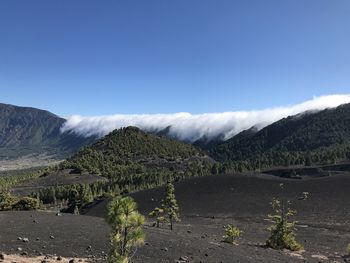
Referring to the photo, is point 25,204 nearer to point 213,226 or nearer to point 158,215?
point 158,215

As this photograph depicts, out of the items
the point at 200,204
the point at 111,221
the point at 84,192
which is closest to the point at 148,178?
the point at 84,192

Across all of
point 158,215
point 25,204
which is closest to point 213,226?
point 158,215

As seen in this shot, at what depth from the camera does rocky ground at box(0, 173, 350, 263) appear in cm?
3553

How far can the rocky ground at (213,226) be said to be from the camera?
35.5 m

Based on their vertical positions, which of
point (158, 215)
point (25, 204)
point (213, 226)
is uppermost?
point (25, 204)

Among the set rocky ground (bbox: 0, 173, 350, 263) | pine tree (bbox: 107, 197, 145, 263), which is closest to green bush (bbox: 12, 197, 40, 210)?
rocky ground (bbox: 0, 173, 350, 263)

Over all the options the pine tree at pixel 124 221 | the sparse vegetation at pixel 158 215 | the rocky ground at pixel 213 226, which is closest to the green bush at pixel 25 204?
the rocky ground at pixel 213 226

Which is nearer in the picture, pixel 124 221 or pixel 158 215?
pixel 124 221

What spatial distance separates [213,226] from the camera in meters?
79.1

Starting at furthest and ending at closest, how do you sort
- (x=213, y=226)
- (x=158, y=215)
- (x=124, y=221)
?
(x=158, y=215) < (x=213, y=226) < (x=124, y=221)

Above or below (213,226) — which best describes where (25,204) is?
above

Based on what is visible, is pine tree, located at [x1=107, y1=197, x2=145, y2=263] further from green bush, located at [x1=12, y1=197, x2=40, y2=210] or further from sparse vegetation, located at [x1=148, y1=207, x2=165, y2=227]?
green bush, located at [x1=12, y1=197, x2=40, y2=210]

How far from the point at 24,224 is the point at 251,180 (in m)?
89.5

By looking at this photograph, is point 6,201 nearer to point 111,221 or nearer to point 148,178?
point 111,221
